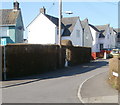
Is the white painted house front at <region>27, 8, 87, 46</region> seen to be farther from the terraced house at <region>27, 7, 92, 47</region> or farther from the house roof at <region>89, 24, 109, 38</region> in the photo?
the house roof at <region>89, 24, 109, 38</region>

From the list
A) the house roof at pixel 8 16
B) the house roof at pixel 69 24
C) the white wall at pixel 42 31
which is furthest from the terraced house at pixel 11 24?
the house roof at pixel 69 24

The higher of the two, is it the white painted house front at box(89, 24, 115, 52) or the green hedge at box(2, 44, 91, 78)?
the white painted house front at box(89, 24, 115, 52)

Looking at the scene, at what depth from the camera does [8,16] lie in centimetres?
3484

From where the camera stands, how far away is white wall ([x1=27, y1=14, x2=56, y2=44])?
42.2 m

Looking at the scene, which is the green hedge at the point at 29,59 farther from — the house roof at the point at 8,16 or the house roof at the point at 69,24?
the house roof at the point at 69,24

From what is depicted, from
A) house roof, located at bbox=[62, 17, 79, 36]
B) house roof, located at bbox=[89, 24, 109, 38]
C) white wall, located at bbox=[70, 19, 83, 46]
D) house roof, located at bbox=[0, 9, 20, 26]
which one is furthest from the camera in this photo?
house roof, located at bbox=[89, 24, 109, 38]

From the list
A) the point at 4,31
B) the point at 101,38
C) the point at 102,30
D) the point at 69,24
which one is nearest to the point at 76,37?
the point at 69,24

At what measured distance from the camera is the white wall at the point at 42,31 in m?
42.2

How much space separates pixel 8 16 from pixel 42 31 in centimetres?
945

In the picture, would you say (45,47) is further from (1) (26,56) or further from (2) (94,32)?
(2) (94,32)

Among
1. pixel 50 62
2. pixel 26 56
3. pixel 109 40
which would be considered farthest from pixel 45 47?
pixel 109 40

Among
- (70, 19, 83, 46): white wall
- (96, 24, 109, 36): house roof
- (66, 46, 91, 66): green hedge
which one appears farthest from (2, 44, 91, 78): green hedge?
(96, 24, 109, 36): house roof

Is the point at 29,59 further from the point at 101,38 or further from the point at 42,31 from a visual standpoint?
the point at 101,38

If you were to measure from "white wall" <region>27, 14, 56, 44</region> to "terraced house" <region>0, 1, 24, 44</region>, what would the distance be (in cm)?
741
